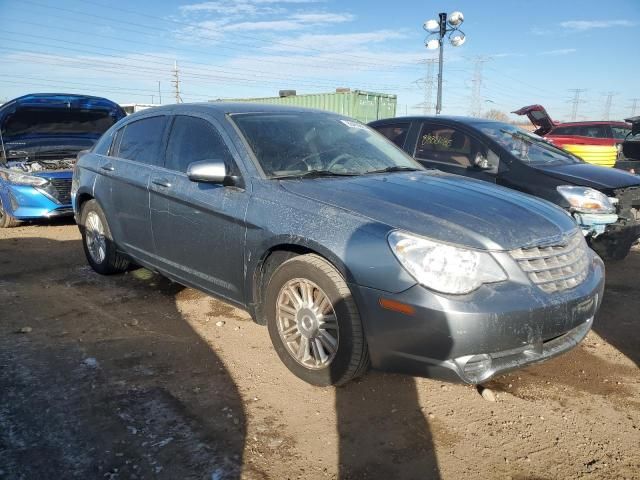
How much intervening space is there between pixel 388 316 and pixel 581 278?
1187mm

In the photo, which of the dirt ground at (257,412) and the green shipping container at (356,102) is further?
the green shipping container at (356,102)

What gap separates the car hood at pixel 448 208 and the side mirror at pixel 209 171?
16.1 inches

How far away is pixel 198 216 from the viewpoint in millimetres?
3439

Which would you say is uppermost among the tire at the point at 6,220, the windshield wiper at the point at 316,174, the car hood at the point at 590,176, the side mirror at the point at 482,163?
the windshield wiper at the point at 316,174

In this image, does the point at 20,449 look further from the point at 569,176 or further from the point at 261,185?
the point at 569,176

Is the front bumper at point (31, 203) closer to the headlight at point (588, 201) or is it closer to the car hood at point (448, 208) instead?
the car hood at point (448, 208)

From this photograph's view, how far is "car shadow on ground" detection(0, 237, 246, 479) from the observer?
222 centimetres

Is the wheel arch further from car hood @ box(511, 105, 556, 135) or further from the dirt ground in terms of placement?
car hood @ box(511, 105, 556, 135)

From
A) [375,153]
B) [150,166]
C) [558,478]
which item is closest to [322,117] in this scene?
[375,153]

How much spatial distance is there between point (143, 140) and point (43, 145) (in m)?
4.87

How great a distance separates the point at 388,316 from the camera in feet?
7.96

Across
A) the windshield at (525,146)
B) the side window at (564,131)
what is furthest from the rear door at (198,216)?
the side window at (564,131)

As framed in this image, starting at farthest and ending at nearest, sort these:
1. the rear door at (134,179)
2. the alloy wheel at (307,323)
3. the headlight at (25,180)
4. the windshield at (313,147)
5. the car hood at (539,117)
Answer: the car hood at (539,117), the headlight at (25,180), the rear door at (134,179), the windshield at (313,147), the alloy wheel at (307,323)

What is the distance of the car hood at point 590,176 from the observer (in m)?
5.02
